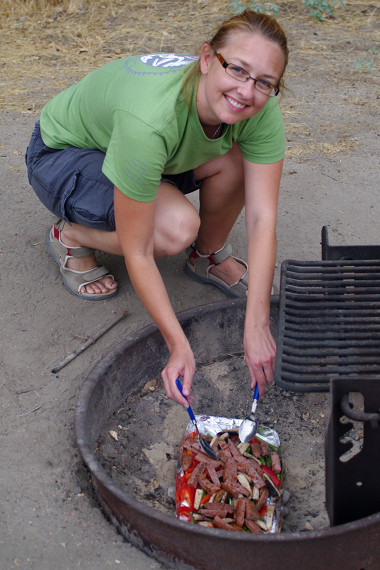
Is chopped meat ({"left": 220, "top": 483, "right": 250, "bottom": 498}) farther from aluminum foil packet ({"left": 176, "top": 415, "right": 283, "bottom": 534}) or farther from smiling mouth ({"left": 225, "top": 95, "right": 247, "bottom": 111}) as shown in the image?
smiling mouth ({"left": 225, "top": 95, "right": 247, "bottom": 111})

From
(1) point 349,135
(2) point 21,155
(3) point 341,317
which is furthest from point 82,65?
(3) point 341,317

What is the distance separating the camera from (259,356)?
5.98 feet

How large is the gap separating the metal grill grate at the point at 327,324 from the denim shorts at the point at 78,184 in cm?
66

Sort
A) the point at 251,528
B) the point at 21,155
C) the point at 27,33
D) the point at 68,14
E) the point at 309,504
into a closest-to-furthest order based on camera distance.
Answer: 1. the point at 251,528
2. the point at 309,504
3. the point at 21,155
4. the point at 27,33
5. the point at 68,14

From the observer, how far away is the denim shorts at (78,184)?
2.28m

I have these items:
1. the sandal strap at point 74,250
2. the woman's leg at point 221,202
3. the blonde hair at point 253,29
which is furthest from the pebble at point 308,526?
the sandal strap at point 74,250

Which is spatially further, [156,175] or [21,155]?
[21,155]

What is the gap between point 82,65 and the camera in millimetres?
4891

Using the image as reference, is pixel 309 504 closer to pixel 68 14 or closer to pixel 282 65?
pixel 282 65

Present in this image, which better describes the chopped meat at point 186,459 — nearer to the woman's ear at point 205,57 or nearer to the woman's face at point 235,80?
the woman's face at point 235,80

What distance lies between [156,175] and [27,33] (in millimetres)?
4405

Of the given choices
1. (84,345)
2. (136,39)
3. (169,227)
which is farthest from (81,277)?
(136,39)

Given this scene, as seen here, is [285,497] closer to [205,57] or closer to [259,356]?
[259,356]

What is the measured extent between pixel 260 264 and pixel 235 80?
0.57 metres
